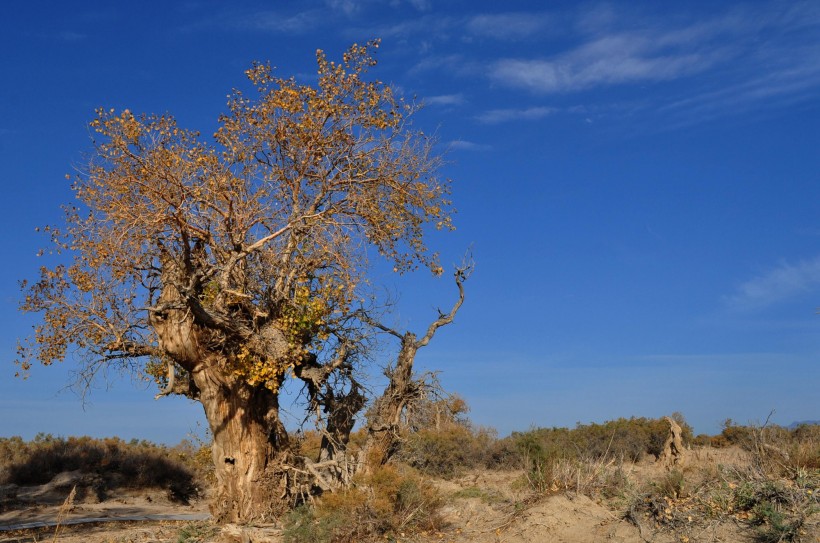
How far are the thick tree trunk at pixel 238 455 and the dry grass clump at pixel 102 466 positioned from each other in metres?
11.3

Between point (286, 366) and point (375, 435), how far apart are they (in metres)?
2.40

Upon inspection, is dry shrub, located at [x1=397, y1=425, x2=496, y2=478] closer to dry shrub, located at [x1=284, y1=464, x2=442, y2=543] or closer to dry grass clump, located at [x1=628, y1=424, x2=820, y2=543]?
dry shrub, located at [x1=284, y1=464, x2=442, y2=543]

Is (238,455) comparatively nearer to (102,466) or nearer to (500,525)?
(500,525)

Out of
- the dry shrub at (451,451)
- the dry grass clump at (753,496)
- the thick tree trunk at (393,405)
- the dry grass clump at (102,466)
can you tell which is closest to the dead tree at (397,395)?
the thick tree trunk at (393,405)

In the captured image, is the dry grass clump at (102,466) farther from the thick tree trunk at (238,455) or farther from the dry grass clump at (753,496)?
the dry grass clump at (753,496)

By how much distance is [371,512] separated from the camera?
12500 mm

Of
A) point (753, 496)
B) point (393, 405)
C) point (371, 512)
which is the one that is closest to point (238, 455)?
point (393, 405)

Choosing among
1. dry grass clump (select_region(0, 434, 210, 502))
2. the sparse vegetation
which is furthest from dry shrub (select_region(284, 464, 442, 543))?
dry grass clump (select_region(0, 434, 210, 502))

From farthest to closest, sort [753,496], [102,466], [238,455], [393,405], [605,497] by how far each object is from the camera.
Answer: [102,466] < [393,405] < [238,455] < [605,497] < [753,496]

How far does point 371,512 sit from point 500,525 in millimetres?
2272

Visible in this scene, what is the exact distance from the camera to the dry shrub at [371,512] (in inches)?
484

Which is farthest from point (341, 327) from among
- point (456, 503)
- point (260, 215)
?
point (456, 503)

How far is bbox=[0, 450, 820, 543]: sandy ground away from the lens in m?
10.6

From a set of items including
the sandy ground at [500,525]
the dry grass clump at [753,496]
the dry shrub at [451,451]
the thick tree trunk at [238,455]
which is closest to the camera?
the dry grass clump at [753,496]
